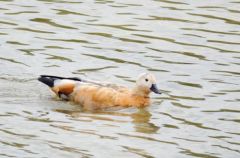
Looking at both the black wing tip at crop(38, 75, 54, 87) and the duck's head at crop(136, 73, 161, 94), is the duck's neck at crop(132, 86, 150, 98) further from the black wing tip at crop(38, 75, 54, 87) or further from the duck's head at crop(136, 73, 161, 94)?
the black wing tip at crop(38, 75, 54, 87)

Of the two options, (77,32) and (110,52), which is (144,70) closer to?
(110,52)

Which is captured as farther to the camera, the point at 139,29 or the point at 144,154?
the point at 139,29

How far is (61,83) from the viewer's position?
14602 mm

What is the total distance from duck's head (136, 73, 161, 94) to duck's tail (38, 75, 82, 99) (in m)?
0.92

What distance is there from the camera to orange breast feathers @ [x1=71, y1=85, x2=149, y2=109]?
47.0ft

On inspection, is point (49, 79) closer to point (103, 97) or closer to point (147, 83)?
point (103, 97)

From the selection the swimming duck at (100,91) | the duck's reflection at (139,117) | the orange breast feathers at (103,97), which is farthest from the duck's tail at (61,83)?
the duck's reflection at (139,117)

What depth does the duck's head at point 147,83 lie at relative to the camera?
47.3 feet

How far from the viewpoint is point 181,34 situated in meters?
17.3

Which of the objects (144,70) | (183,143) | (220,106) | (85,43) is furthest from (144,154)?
(85,43)


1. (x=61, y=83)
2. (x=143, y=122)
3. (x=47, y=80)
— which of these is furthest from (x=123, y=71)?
(x=143, y=122)

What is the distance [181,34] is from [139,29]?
784 mm

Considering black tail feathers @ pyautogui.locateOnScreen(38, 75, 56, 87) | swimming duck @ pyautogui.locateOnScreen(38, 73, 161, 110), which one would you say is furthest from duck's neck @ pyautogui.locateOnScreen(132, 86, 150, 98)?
black tail feathers @ pyautogui.locateOnScreen(38, 75, 56, 87)

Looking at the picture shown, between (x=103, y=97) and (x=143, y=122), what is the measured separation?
3.19ft
